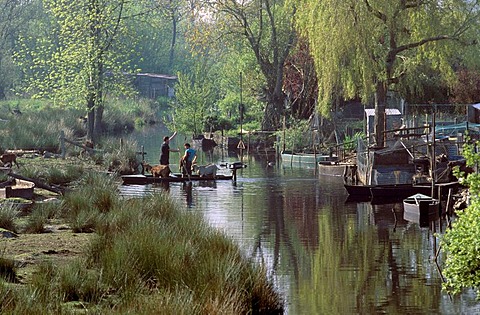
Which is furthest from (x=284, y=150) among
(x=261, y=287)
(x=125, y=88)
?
(x=261, y=287)

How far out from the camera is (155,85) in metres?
112

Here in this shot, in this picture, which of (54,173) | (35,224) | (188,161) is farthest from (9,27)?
(35,224)

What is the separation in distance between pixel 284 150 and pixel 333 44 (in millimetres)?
14554

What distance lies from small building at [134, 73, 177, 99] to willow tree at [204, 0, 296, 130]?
154ft

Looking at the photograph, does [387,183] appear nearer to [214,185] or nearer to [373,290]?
[214,185]

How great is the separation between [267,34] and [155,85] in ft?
162

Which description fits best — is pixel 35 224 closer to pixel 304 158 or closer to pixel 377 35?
pixel 377 35

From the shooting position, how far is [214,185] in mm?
36906

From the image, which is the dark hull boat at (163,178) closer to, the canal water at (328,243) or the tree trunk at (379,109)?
the canal water at (328,243)

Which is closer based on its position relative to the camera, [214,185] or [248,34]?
[214,185]

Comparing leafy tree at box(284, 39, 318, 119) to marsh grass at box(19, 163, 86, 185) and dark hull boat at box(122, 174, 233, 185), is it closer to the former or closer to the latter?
dark hull boat at box(122, 174, 233, 185)

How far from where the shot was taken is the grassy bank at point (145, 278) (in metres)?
11.2

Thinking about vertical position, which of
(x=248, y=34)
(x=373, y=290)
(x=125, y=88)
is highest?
(x=248, y=34)

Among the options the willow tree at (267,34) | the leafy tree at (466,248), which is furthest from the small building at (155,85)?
the leafy tree at (466,248)
